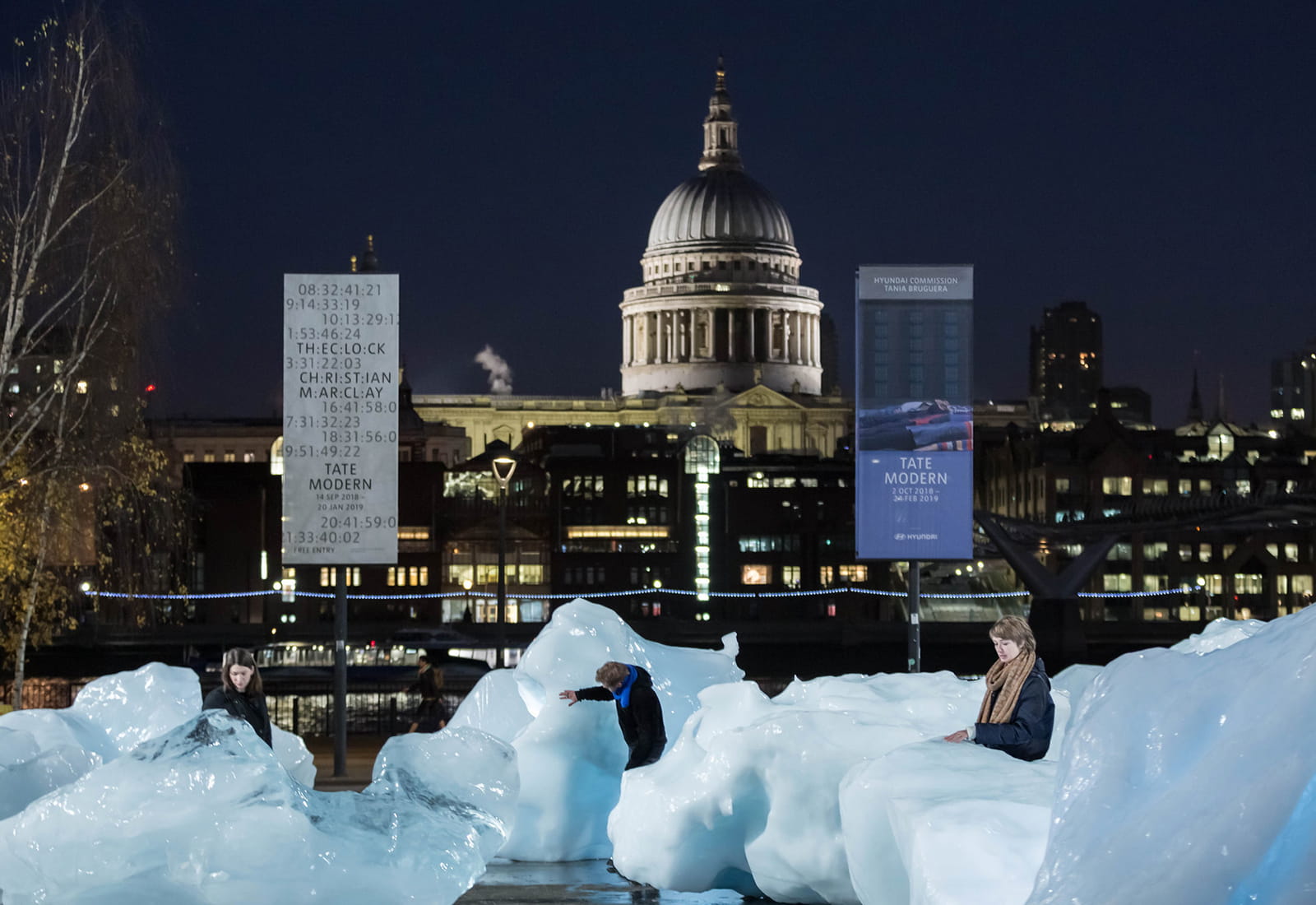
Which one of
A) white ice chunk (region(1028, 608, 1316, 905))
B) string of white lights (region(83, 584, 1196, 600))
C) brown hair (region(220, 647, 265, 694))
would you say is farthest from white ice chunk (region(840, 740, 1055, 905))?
string of white lights (region(83, 584, 1196, 600))

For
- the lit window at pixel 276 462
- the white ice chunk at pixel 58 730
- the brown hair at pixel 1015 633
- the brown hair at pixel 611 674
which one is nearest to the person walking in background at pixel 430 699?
the white ice chunk at pixel 58 730

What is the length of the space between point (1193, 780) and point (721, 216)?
571 feet

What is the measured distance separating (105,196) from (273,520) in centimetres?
9045

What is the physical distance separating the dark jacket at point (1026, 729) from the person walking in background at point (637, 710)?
14.3 feet

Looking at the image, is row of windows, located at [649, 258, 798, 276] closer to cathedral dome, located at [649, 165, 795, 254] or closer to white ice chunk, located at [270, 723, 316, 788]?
cathedral dome, located at [649, 165, 795, 254]

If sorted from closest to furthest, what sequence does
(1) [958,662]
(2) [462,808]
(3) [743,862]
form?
(2) [462,808], (3) [743,862], (1) [958,662]

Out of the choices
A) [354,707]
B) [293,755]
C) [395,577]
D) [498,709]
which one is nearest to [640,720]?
[498,709]

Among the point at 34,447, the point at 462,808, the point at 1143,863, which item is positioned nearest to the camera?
the point at 1143,863

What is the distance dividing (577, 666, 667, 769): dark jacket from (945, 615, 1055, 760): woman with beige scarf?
4245mm

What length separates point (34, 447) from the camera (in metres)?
26.2

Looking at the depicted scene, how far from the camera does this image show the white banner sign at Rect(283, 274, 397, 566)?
19.9 metres

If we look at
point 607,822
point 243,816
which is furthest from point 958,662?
point 243,816

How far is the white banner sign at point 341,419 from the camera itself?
19.9 metres

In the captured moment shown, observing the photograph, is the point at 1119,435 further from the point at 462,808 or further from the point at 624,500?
the point at 462,808
